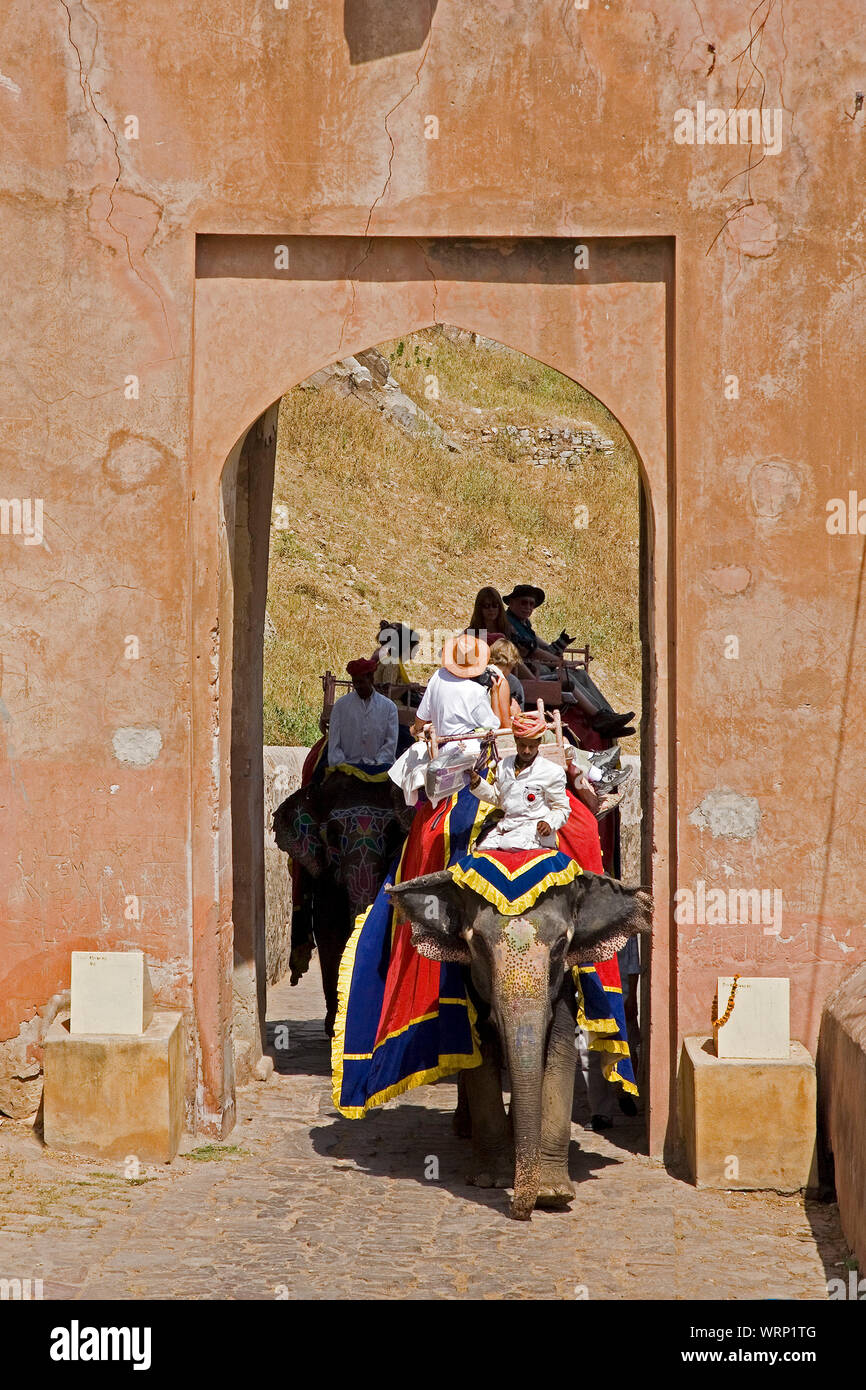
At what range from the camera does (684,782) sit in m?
8.70

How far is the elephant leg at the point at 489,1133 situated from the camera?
27.6 ft

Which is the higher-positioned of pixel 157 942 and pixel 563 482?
pixel 563 482

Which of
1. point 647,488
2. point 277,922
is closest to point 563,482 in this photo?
point 277,922

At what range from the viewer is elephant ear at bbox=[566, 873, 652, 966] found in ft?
26.3

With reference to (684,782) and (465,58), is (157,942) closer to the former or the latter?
(684,782)

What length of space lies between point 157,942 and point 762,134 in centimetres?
482

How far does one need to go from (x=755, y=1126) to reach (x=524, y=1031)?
4.74 feet

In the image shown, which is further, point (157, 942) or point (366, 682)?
point (366, 682)

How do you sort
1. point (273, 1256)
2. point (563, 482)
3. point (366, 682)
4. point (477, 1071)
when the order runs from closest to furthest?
point (273, 1256), point (477, 1071), point (366, 682), point (563, 482)

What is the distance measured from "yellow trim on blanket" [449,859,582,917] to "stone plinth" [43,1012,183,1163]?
169 cm

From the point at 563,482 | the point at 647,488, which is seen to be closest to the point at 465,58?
the point at 647,488

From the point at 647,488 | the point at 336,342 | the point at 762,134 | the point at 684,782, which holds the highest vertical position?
the point at 762,134

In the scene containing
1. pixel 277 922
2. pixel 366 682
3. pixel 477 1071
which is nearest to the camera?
pixel 477 1071

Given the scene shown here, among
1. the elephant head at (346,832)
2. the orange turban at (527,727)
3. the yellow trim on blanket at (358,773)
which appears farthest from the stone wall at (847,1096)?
the yellow trim on blanket at (358,773)
